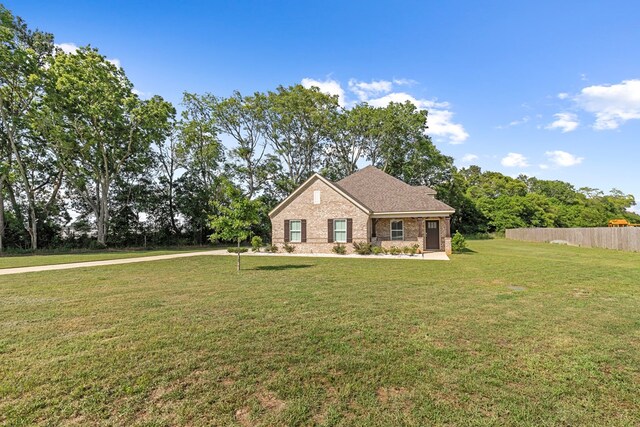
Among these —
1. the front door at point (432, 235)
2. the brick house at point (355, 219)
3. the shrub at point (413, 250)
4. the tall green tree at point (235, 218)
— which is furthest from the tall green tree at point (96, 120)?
the front door at point (432, 235)

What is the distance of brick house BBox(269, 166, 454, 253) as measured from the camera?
1908 centimetres

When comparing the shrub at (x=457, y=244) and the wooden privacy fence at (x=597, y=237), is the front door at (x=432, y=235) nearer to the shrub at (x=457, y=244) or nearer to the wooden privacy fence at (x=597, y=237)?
the shrub at (x=457, y=244)

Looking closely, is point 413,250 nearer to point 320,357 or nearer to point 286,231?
point 286,231

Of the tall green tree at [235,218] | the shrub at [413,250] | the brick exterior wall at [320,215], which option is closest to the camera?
the tall green tree at [235,218]

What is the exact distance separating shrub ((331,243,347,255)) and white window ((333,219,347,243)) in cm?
35

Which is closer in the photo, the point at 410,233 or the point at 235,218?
the point at 235,218

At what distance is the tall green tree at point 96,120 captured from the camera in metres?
23.2

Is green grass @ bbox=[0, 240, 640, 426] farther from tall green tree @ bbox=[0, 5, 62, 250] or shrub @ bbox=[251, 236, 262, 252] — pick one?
tall green tree @ bbox=[0, 5, 62, 250]

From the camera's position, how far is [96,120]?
2497 cm

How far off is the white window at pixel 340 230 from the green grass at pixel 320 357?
38.5 ft

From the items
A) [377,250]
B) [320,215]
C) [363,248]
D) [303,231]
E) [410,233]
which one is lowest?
[377,250]

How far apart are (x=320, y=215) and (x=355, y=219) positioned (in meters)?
2.31

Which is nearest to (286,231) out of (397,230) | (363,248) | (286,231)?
(286,231)

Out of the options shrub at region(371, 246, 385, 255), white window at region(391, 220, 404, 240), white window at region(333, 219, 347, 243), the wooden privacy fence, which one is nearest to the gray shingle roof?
white window at region(391, 220, 404, 240)
